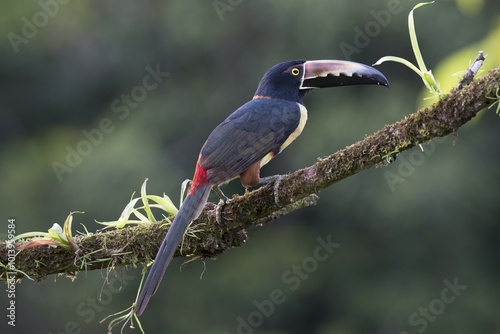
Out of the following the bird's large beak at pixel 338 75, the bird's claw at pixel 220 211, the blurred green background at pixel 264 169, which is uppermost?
the bird's claw at pixel 220 211

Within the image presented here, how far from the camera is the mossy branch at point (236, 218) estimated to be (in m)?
3.22

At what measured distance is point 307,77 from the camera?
464cm

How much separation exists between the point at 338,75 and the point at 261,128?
19.1 inches

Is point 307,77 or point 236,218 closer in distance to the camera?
point 236,218

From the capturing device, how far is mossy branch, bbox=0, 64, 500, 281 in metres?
3.22

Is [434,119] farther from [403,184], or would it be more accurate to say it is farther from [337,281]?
[337,281]

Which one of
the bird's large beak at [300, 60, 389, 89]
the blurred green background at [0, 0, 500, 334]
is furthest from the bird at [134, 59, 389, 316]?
the blurred green background at [0, 0, 500, 334]

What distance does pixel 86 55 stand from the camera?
17.2 meters

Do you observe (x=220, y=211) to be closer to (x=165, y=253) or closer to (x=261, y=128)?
(x=165, y=253)

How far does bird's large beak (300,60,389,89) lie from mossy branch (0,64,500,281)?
0.89 metres

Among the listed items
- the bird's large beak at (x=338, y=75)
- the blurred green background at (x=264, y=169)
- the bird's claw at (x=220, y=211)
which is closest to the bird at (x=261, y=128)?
the bird's large beak at (x=338, y=75)

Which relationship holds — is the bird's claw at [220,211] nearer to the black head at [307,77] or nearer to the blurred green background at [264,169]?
the black head at [307,77]

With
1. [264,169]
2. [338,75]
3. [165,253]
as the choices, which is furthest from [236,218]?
[264,169]

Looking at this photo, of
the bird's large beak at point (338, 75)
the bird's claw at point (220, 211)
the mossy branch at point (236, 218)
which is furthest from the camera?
the bird's large beak at point (338, 75)
